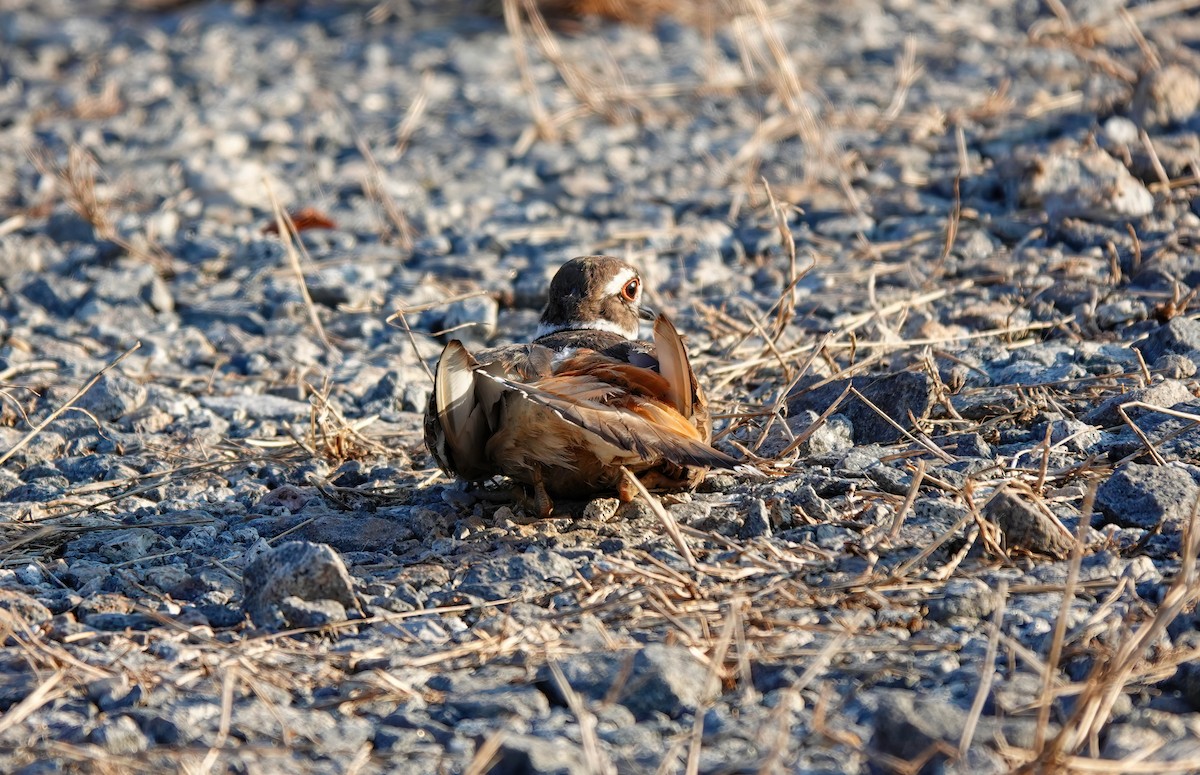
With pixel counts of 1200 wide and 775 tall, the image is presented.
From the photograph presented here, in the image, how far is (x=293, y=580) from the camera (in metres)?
3.42

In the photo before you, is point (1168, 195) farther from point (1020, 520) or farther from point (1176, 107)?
point (1020, 520)

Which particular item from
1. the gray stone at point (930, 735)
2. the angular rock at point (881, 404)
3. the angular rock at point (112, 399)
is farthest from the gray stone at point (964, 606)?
the angular rock at point (112, 399)

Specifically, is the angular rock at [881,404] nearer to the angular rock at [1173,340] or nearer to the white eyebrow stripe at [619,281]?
the white eyebrow stripe at [619,281]

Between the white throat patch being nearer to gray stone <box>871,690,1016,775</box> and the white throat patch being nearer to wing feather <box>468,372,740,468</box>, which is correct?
wing feather <box>468,372,740,468</box>

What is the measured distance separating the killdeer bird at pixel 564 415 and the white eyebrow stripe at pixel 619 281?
68 centimetres

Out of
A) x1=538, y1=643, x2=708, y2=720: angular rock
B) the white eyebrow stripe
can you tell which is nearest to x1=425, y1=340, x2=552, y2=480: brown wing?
the white eyebrow stripe

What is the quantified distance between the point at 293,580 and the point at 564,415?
0.79 meters

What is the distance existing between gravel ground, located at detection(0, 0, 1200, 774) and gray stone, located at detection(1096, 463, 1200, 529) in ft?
0.04

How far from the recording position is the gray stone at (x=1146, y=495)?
3.63m

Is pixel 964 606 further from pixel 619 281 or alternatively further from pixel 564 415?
pixel 619 281

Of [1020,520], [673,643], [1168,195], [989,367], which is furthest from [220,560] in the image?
[1168,195]

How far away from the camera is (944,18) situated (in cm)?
949

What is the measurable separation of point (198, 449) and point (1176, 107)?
524 cm

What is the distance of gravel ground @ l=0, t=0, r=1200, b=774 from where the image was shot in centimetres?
292
